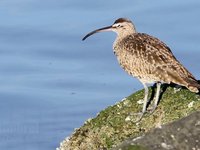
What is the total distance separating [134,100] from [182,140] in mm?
6186

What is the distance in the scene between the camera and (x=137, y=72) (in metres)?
13.5

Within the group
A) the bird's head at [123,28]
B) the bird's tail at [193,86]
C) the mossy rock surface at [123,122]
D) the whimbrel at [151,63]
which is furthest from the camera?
the bird's head at [123,28]

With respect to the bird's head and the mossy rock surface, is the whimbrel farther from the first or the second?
the bird's head

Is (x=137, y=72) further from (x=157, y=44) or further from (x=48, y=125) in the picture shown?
(x=48, y=125)

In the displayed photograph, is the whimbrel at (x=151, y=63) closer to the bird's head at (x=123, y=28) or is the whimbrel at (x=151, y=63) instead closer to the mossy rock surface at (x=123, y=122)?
the mossy rock surface at (x=123, y=122)

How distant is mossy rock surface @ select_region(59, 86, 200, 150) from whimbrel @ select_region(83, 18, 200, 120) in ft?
0.66

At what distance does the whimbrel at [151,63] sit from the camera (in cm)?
1308

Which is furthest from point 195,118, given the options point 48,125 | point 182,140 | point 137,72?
point 48,125

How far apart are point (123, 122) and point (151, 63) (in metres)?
1.18

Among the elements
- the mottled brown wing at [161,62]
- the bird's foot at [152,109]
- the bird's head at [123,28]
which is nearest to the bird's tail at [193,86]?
the mottled brown wing at [161,62]

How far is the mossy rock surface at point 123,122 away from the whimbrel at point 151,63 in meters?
0.20

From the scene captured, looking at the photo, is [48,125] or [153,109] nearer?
[153,109]

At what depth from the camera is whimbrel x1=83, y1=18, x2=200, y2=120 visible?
515 inches

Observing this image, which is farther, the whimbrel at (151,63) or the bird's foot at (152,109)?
the whimbrel at (151,63)
